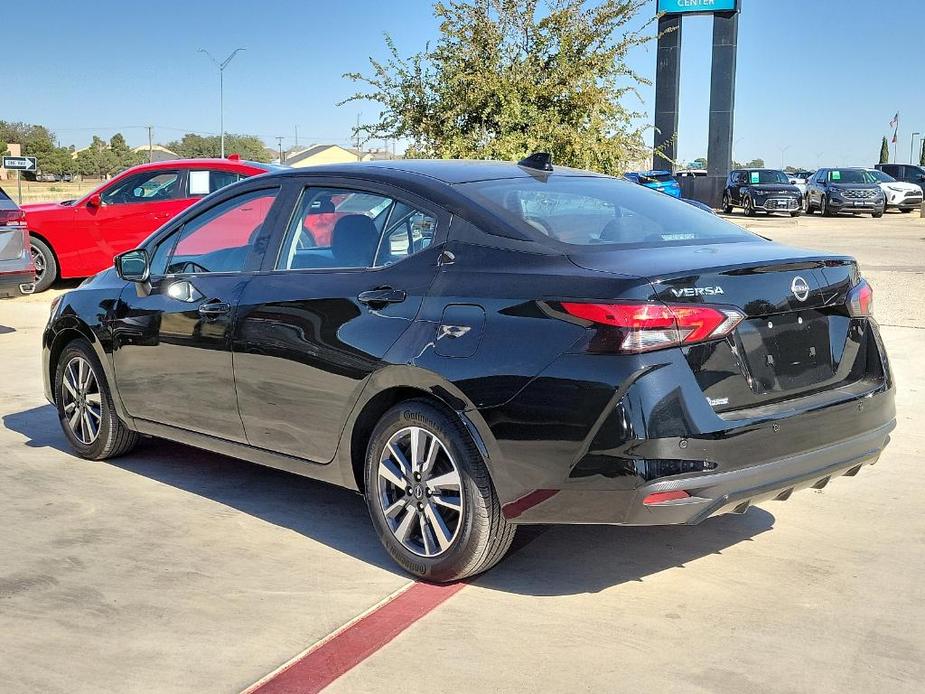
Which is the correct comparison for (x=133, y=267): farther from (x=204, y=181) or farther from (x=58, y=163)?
(x=58, y=163)

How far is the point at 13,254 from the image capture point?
1169 cm

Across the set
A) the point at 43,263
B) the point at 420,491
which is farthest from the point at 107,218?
the point at 420,491

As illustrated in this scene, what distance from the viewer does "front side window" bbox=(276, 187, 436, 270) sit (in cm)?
462

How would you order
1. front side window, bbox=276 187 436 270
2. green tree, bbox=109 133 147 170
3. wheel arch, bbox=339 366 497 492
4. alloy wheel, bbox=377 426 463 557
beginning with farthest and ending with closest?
green tree, bbox=109 133 147 170
front side window, bbox=276 187 436 270
alloy wheel, bbox=377 426 463 557
wheel arch, bbox=339 366 497 492

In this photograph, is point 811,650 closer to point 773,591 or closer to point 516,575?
point 773,591

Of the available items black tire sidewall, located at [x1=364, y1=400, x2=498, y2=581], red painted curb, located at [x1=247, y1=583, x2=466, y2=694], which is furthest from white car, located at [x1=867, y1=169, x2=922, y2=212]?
red painted curb, located at [x1=247, y1=583, x2=466, y2=694]

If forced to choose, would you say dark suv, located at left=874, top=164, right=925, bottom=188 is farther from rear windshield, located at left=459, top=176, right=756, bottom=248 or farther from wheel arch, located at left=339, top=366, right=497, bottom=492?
wheel arch, located at left=339, top=366, right=497, bottom=492

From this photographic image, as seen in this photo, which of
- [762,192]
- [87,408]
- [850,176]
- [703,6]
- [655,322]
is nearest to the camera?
[655,322]

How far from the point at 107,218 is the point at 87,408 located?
359 inches

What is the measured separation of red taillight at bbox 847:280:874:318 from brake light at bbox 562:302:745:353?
802 millimetres

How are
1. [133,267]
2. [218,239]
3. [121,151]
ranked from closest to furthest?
[218,239], [133,267], [121,151]


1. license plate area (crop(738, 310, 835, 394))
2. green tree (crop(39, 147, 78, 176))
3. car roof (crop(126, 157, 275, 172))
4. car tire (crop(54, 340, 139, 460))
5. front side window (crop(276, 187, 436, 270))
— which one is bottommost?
car tire (crop(54, 340, 139, 460))

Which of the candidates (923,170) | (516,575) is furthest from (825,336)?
(923,170)

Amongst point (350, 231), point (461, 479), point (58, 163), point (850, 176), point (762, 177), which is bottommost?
point (461, 479)
